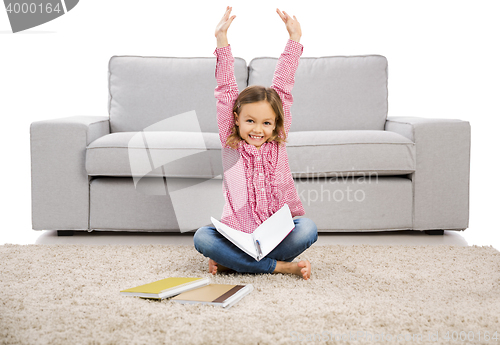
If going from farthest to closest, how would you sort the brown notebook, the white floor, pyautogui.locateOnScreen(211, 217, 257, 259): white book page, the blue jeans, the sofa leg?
1. the sofa leg
2. the white floor
3. the blue jeans
4. pyautogui.locateOnScreen(211, 217, 257, 259): white book page
5. the brown notebook

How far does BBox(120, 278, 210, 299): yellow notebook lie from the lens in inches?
53.1

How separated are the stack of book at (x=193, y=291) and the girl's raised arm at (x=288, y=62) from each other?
2.09ft

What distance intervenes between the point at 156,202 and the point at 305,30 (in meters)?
1.52

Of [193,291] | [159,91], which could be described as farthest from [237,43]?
[193,291]

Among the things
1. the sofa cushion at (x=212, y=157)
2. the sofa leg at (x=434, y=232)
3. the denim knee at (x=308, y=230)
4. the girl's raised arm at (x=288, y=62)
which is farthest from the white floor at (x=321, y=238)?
the girl's raised arm at (x=288, y=62)

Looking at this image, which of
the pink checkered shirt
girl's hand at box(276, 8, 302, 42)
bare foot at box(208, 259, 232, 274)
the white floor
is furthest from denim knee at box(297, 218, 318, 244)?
girl's hand at box(276, 8, 302, 42)

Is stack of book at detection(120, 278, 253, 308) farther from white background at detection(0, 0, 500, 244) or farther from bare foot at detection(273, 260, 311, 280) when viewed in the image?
white background at detection(0, 0, 500, 244)

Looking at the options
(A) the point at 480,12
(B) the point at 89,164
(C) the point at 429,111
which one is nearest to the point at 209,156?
(B) the point at 89,164

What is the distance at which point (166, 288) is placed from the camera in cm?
136

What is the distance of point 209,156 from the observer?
221 cm

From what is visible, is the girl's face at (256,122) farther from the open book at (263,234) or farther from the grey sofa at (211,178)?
the grey sofa at (211,178)

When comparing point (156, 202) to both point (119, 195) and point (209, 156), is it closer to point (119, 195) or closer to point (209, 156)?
point (119, 195)

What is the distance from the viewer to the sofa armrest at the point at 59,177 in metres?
2.24

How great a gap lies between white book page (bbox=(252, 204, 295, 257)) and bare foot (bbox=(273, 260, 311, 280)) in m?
0.12
